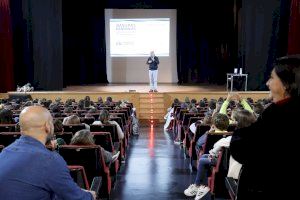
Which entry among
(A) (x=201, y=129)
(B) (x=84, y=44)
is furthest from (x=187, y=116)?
(B) (x=84, y=44)

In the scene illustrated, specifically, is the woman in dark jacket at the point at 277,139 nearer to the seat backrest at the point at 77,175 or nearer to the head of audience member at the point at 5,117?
the seat backrest at the point at 77,175

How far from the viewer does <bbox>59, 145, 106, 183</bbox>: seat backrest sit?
403 cm

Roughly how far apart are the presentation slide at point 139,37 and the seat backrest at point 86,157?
14870 mm

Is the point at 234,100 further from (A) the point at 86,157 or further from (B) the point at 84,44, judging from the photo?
(B) the point at 84,44

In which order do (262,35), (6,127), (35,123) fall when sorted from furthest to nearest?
1. (262,35)
2. (6,127)
3. (35,123)

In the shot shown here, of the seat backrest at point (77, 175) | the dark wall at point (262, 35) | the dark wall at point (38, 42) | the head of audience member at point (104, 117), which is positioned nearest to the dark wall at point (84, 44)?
the dark wall at point (38, 42)

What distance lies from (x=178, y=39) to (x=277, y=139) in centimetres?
1905

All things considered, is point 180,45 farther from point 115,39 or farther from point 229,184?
point 229,184

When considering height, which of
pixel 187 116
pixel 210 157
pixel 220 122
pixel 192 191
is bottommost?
pixel 192 191

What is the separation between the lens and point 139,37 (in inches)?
741

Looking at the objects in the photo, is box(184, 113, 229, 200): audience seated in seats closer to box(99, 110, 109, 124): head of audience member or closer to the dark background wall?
box(99, 110, 109, 124): head of audience member

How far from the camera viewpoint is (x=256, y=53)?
15977 millimetres

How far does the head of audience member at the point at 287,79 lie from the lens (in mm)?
1776

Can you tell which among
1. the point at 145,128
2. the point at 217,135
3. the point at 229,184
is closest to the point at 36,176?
the point at 229,184
